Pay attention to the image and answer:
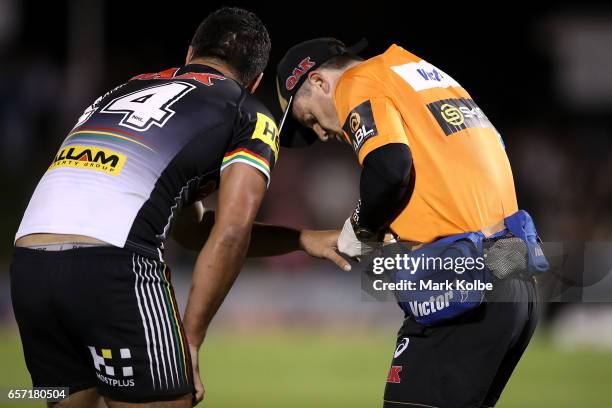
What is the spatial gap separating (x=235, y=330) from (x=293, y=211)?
8.27 feet

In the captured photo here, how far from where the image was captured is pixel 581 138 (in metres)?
17.0

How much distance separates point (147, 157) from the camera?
3812mm

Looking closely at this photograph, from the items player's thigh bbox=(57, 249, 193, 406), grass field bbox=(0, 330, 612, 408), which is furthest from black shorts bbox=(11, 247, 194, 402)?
grass field bbox=(0, 330, 612, 408)

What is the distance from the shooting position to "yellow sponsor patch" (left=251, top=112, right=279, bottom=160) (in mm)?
4031

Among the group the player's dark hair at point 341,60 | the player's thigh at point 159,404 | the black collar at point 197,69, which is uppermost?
the black collar at point 197,69

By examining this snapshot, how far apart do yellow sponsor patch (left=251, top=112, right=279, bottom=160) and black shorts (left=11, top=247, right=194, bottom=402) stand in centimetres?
69

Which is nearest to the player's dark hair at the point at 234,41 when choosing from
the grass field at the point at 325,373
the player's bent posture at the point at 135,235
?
the player's bent posture at the point at 135,235

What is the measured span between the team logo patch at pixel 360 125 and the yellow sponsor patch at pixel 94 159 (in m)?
1.01

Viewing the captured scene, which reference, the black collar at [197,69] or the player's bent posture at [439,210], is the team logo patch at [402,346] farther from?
the black collar at [197,69]

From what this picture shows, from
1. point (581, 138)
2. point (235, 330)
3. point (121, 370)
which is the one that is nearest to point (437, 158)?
point (121, 370)

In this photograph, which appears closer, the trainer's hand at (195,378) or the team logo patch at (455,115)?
the trainer's hand at (195,378)

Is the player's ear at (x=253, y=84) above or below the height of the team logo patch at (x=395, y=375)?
above

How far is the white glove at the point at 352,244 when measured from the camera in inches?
174

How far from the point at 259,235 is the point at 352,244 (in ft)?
2.00
